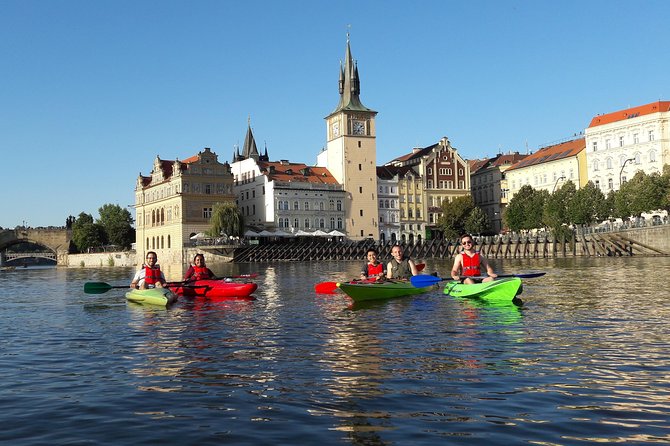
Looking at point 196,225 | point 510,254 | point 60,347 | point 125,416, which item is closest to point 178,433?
point 125,416

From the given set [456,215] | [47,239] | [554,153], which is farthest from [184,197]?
[554,153]

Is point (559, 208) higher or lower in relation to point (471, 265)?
higher

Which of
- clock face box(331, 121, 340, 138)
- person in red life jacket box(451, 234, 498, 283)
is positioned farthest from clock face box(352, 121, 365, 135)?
person in red life jacket box(451, 234, 498, 283)

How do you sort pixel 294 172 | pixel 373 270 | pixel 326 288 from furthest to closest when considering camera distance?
pixel 294 172 → pixel 326 288 → pixel 373 270

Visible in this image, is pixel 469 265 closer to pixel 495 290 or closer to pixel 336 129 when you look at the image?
pixel 495 290

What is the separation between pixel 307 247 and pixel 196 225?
59.8 feet

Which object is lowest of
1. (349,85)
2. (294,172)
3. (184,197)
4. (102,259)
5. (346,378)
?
(346,378)

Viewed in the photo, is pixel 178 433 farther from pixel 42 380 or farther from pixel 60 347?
pixel 60 347

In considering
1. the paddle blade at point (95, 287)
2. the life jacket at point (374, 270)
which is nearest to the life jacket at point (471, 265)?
the life jacket at point (374, 270)

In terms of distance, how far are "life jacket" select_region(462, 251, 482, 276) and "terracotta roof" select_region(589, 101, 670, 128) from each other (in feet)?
276

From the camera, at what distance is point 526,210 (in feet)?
325

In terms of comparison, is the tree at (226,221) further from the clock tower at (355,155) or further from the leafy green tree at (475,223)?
the leafy green tree at (475,223)

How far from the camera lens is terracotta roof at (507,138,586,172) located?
362ft

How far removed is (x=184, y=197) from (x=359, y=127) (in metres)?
32.6
